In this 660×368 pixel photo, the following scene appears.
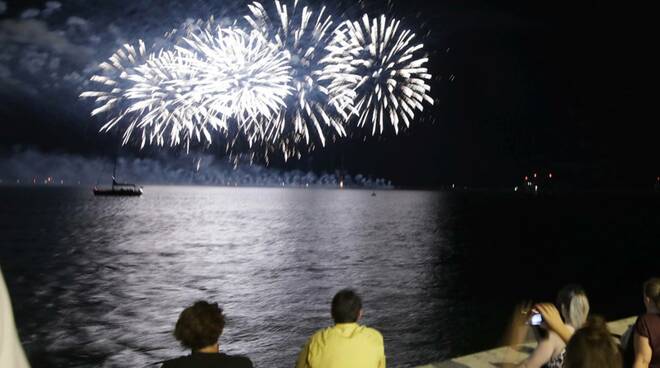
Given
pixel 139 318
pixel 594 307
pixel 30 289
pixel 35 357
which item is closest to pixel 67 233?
pixel 30 289

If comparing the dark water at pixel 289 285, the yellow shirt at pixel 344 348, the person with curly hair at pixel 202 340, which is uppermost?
the person with curly hair at pixel 202 340

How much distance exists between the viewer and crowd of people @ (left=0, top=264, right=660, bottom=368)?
4535 mm

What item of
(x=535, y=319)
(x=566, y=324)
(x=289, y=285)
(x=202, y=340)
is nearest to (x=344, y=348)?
(x=202, y=340)

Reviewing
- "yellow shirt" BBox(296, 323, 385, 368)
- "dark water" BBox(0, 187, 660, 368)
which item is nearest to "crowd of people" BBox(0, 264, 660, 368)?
"yellow shirt" BBox(296, 323, 385, 368)

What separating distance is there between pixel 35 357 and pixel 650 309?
22.4 metres

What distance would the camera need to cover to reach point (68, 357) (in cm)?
2228

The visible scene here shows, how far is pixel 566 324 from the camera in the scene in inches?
232

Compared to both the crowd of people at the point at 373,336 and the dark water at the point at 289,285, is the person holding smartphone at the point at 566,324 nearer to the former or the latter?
the crowd of people at the point at 373,336

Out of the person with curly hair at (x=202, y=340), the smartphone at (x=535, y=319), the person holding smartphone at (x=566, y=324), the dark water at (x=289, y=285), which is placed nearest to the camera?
the person with curly hair at (x=202, y=340)

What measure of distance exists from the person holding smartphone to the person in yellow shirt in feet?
5.02

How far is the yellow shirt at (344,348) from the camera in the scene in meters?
5.84

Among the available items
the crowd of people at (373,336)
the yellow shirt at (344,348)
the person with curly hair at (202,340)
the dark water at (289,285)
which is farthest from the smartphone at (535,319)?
the dark water at (289,285)

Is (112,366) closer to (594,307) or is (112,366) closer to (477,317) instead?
(477,317)

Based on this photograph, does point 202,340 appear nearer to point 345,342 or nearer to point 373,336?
point 345,342
